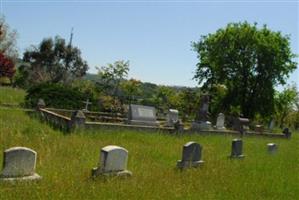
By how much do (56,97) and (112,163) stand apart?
71.3 feet

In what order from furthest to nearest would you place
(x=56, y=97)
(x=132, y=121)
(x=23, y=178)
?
(x=56, y=97) < (x=132, y=121) < (x=23, y=178)

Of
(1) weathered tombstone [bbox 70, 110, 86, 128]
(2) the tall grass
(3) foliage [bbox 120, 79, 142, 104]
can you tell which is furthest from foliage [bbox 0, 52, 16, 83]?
(2) the tall grass

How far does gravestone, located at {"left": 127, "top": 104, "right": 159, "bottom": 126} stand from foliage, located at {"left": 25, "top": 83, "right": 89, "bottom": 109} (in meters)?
8.39

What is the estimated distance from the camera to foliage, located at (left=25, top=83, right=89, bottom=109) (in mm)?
29188

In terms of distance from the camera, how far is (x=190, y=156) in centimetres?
1083

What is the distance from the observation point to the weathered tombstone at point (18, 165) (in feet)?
24.4

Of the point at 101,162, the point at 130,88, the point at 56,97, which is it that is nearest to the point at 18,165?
the point at 101,162

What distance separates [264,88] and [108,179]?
32.9 meters

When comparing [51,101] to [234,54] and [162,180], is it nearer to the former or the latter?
[234,54]

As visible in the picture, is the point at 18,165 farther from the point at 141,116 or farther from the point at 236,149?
the point at 141,116

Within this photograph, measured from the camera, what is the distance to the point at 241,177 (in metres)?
10.3

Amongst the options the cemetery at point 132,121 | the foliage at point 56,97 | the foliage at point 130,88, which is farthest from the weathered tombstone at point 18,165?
the foliage at point 130,88

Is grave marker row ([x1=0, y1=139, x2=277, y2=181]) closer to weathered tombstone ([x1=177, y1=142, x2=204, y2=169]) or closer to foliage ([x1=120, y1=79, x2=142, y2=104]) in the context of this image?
weathered tombstone ([x1=177, y1=142, x2=204, y2=169])

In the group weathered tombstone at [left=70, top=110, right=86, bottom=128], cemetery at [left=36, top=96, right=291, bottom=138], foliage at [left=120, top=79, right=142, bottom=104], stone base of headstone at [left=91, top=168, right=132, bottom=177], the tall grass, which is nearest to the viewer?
the tall grass
